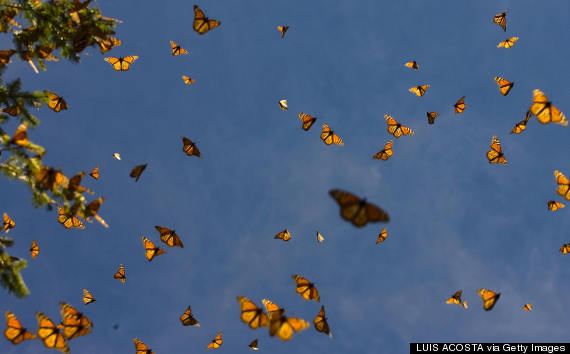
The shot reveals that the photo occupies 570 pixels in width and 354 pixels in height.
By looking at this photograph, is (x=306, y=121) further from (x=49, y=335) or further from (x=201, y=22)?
(x=49, y=335)

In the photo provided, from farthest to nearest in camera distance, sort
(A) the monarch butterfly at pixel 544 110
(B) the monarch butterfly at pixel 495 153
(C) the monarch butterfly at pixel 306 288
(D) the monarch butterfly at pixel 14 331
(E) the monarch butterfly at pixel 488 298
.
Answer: (B) the monarch butterfly at pixel 495 153 < (E) the monarch butterfly at pixel 488 298 < (C) the monarch butterfly at pixel 306 288 < (A) the monarch butterfly at pixel 544 110 < (D) the monarch butterfly at pixel 14 331

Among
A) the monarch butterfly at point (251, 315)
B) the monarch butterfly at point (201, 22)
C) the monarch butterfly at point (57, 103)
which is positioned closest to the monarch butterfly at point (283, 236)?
the monarch butterfly at point (251, 315)

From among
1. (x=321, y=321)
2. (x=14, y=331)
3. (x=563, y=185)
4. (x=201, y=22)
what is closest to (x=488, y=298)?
(x=563, y=185)

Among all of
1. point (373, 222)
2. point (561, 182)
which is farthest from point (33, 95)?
point (561, 182)

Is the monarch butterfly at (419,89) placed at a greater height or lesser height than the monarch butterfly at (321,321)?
greater

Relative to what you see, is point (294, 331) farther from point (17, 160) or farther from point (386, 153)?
point (386, 153)

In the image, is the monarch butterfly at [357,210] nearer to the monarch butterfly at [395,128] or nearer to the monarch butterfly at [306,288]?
the monarch butterfly at [306,288]

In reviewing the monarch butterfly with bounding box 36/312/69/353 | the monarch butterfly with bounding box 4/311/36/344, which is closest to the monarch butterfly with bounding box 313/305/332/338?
the monarch butterfly with bounding box 36/312/69/353

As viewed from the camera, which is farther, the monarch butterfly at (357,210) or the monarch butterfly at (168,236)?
the monarch butterfly at (168,236)
